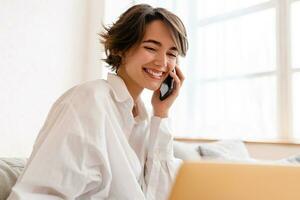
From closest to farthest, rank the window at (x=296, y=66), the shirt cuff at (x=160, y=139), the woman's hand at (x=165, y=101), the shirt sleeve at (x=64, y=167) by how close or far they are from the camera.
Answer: the shirt sleeve at (x=64, y=167), the shirt cuff at (x=160, y=139), the woman's hand at (x=165, y=101), the window at (x=296, y=66)

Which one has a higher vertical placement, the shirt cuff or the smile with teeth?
the smile with teeth

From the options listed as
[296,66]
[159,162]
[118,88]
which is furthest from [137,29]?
[296,66]

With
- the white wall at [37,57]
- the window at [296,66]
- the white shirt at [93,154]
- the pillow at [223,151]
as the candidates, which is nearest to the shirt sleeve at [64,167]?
the white shirt at [93,154]

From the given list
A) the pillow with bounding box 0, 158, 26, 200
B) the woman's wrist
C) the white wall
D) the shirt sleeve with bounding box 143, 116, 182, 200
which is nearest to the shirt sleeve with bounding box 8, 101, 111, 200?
the pillow with bounding box 0, 158, 26, 200

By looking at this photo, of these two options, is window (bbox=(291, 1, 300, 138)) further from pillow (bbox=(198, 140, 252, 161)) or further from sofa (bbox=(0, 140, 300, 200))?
pillow (bbox=(198, 140, 252, 161))

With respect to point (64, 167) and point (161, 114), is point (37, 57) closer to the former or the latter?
point (161, 114)

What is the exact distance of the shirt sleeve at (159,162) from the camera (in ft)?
3.93

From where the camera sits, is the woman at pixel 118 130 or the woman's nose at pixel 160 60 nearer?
the woman at pixel 118 130

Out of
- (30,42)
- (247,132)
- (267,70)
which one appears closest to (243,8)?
(267,70)

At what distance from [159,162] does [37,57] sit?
8.39 ft

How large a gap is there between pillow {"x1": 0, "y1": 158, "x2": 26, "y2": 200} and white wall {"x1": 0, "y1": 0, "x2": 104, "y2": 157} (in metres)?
2.20

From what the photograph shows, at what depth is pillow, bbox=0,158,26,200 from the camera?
3.19 ft

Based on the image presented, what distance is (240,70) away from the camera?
3162mm

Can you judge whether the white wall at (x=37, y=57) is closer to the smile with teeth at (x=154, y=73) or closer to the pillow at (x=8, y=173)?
the pillow at (x=8, y=173)
